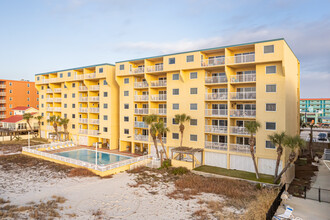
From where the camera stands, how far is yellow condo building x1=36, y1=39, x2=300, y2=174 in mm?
25141

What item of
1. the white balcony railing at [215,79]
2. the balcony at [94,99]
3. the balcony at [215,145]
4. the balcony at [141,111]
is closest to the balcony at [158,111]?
the balcony at [141,111]

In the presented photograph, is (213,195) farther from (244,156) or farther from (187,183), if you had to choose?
(244,156)

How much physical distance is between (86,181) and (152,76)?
61.1ft

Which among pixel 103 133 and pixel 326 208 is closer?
pixel 326 208

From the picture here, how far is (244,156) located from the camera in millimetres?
26703

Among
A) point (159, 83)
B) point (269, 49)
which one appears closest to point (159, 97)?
point (159, 83)

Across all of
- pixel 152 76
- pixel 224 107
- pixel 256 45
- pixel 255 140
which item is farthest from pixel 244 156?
pixel 152 76

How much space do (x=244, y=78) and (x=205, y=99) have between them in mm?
5619

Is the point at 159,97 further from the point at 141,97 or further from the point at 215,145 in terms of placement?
the point at 215,145

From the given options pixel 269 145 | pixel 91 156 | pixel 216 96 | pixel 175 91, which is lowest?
pixel 91 156

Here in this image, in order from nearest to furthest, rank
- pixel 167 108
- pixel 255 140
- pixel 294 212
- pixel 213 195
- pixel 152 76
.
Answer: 1. pixel 294 212
2. pixel 213 195
3. pixel 255 140
4. pixel 167 108
5. pixel 152 76

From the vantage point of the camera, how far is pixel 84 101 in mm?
43719

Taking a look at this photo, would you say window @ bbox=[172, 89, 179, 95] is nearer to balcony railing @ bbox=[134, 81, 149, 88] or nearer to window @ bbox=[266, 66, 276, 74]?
balcony railing @ bbox=[134, 81, 149, 88]

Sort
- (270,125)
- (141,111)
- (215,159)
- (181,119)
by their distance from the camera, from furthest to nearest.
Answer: (141,111), (181,119), (215,159), (270,125)
